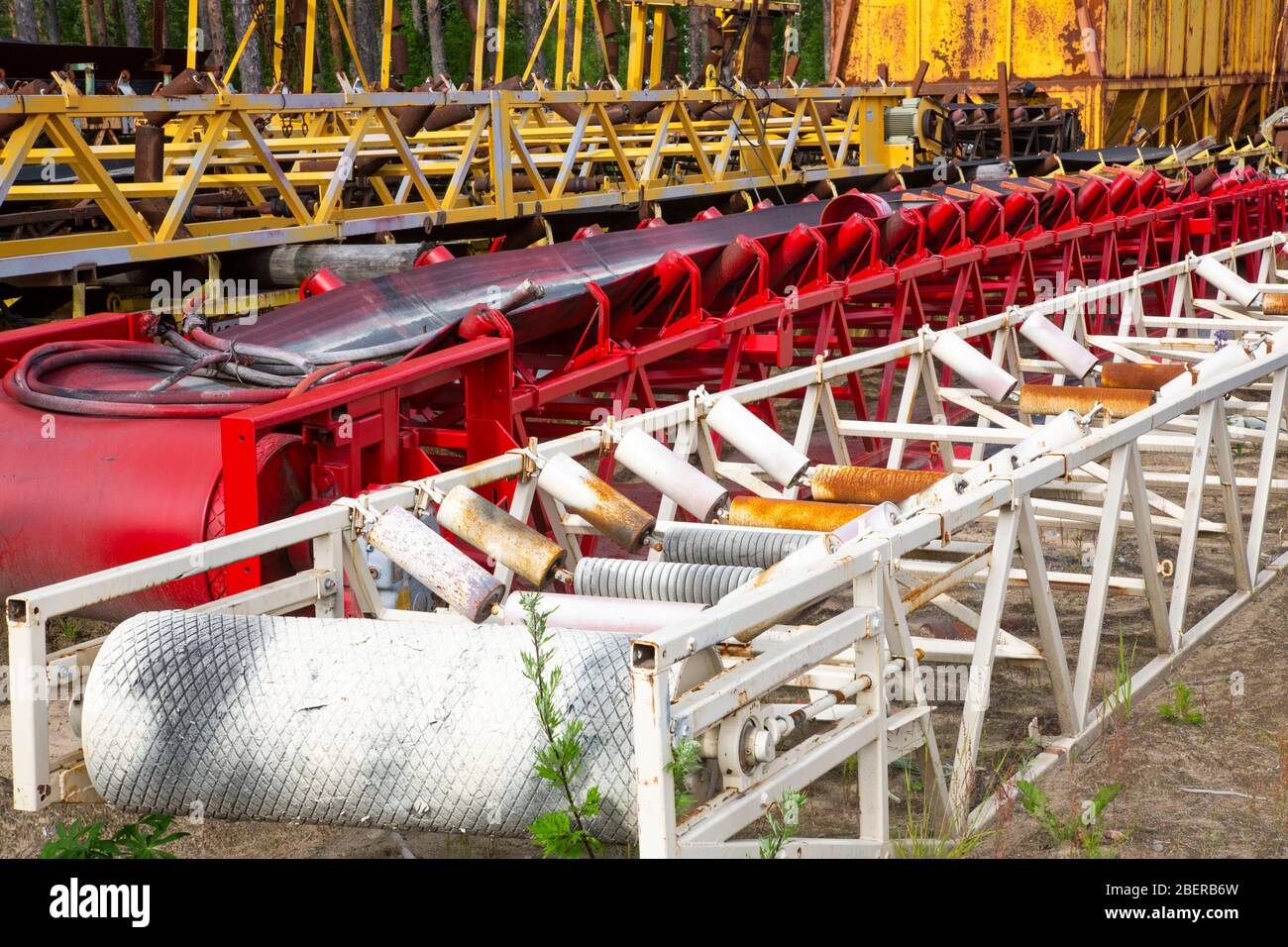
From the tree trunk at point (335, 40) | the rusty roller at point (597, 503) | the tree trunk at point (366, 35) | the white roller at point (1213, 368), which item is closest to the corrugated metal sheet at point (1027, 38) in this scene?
the tree trunk at point (335, 40)

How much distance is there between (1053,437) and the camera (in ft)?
12.7

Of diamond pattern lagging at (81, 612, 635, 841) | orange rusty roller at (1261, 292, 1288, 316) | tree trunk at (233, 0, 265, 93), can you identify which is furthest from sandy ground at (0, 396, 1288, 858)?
tree trunk at (233, 0, 265, 93)

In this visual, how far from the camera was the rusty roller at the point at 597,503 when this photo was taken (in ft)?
11.9

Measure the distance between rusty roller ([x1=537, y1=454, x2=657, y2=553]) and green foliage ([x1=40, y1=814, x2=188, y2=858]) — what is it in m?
1.32

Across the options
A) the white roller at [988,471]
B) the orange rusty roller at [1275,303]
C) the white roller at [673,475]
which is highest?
the orange rusty roller at [1275,303]

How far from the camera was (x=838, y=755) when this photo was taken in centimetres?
272

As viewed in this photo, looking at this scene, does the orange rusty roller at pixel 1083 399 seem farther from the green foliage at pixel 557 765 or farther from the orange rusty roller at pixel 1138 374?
the green foliage at pixel 557 765

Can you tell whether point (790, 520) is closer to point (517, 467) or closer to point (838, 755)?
point (517, 467)

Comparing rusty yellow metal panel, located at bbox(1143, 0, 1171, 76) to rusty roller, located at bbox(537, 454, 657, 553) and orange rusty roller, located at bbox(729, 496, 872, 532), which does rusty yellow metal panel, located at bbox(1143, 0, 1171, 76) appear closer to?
orange rusty roller, located at bbox(729, 496, 872, 532)

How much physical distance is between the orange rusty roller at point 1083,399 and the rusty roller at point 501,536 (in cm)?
178

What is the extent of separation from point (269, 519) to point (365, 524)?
0.79m

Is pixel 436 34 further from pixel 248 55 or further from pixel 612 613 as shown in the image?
pixel 612 613
